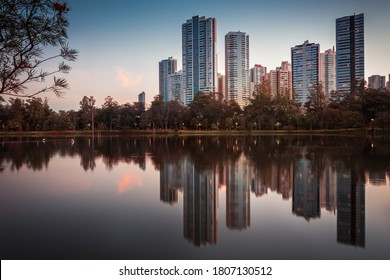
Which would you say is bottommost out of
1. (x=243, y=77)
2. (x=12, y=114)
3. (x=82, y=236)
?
(x=82, y=236)

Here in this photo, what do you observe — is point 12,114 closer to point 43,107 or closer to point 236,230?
point 43,107

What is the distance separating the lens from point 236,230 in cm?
621

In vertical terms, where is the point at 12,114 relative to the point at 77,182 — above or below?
above

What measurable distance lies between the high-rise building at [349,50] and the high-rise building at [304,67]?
22290 millimetres

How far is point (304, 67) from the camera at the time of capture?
412ft

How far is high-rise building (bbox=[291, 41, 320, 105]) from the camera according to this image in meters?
123

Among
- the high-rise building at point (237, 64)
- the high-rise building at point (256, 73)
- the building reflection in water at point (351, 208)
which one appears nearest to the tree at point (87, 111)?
the high-rise building at point (237, 64)

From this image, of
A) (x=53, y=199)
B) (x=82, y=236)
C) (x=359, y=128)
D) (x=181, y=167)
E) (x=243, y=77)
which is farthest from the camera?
(x=243, y=77)

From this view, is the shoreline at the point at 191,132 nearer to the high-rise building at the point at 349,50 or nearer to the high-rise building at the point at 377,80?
the high-rise building at the point at 349,50

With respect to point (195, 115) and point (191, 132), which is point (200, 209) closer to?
point (191, 132)

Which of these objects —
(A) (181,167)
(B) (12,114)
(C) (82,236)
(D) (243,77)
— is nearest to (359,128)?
(A) (181,167)

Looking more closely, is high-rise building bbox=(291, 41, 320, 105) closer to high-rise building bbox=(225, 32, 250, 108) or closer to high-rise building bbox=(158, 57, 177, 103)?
high-rise building bbox=(225, 32, 250, 108)
